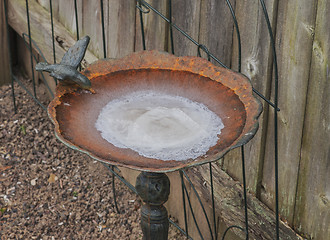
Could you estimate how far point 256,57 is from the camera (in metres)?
2.14

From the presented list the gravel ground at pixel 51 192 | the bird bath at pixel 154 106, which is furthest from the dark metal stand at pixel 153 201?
the gravel ground at pixel 51 192

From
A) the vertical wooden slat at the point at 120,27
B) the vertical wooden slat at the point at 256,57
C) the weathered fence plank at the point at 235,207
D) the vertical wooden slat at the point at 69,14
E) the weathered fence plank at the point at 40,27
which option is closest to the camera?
the vertical wooden slat at the point at 256,57

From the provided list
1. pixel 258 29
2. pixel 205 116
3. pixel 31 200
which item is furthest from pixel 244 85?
pixel 31 200

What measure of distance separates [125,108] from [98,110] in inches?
3.6

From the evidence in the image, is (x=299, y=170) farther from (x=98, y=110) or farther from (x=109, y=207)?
(x=109, y=207)

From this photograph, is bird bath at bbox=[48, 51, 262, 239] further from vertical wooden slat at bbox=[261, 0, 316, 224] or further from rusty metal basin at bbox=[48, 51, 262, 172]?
vertical wooden slat at bbox=[261, 0, 316, 224]

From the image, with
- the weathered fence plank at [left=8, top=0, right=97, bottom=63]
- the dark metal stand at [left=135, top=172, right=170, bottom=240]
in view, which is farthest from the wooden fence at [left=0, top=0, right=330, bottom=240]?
the weathered fence plank at [left=8, top=0, right=97, bottom=63]

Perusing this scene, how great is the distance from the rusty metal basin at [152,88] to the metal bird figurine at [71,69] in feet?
0.15

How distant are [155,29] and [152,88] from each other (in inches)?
29.2

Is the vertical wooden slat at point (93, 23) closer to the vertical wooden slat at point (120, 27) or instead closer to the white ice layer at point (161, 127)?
the vertical wooden slat at point (120, 27)

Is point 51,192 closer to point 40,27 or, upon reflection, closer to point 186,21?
point 40,27

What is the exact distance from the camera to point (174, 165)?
1.59 meters

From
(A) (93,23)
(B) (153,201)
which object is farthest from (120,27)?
(B) (153,201)

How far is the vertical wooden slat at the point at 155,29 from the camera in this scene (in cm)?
264
